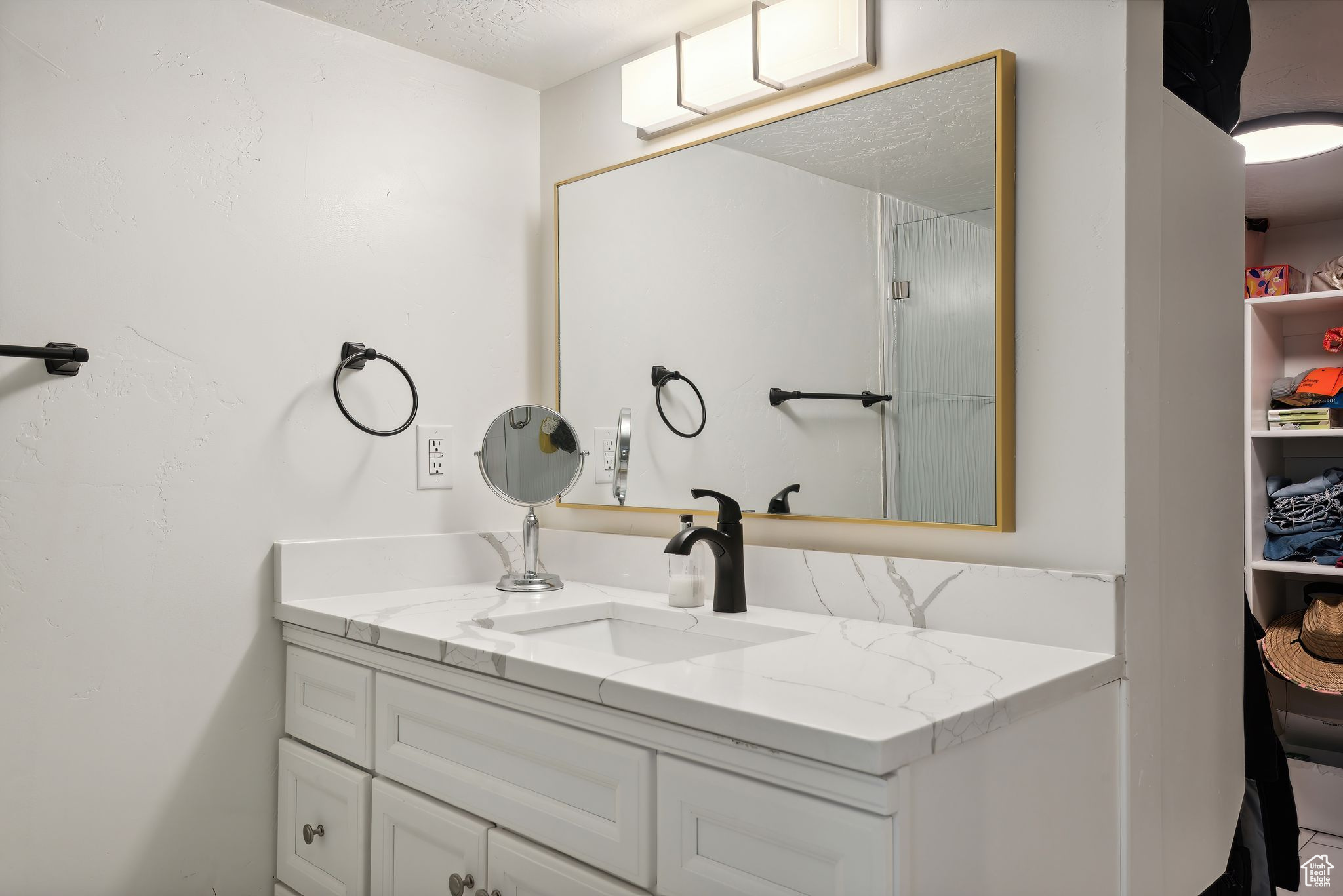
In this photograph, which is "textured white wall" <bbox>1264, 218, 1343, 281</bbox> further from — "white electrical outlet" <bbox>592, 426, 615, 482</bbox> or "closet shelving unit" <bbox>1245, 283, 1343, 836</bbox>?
"white electrical outlet" <bbox>592, 426, 615, 482</bbox>

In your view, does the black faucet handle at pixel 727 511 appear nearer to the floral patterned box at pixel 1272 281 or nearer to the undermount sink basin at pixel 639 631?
the undermount sink basin at pixel 639 631

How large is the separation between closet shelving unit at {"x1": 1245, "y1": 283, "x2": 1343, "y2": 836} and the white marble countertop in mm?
2522

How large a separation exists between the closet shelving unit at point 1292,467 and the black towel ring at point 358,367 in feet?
9.63

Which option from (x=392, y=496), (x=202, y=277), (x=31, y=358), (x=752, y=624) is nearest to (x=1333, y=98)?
(x=752, y=624)

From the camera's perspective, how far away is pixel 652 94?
190 centimetres

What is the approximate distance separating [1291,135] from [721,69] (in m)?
1.80

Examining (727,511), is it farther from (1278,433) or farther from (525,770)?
(1278,433)

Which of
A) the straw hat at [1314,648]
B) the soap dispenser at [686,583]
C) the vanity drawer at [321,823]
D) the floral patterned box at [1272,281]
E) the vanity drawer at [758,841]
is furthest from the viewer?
the floral patterned box at [1272,281]

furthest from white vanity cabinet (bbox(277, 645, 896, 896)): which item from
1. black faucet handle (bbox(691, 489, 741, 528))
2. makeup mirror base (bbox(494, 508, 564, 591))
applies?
black faucet handle (bbox(691, 489, 741, 528))

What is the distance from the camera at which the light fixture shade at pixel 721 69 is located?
173 cm

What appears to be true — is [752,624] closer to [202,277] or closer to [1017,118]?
[1017,118]

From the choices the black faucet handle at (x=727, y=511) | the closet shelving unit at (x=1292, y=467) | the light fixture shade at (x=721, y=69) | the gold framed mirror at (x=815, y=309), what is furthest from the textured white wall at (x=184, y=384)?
the closet shelving unit at (x=1292, y=467)

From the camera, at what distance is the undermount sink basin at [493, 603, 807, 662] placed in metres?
1.52

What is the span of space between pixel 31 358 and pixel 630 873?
1.25 meters
